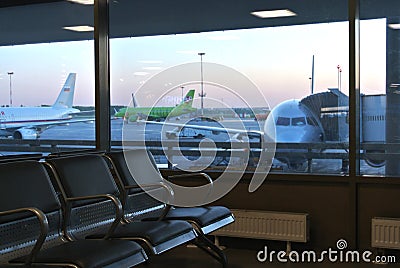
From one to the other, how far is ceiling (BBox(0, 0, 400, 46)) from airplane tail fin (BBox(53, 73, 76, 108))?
0.36m

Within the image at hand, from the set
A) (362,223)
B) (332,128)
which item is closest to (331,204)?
(362,223)

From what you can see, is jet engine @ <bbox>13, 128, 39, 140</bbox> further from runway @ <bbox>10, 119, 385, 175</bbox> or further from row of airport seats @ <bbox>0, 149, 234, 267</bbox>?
row of airport seats @ <bbox>0, 149, 234, 267</bbox>

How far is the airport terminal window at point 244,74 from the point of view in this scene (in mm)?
4465

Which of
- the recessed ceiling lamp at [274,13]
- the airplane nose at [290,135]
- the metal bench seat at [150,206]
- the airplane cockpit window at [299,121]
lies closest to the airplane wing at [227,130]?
the airplane nose at [290,135]

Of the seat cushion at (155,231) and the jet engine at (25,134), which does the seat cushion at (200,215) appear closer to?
the seat cushion at (155,231)

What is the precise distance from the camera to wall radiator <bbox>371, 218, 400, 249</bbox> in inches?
161

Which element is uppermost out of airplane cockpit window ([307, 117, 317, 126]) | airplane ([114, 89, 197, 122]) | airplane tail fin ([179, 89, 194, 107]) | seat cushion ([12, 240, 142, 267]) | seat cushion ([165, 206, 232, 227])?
airplane tail fin ([179, 89, 194, 107])

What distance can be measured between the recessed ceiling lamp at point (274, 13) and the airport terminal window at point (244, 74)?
36 mm

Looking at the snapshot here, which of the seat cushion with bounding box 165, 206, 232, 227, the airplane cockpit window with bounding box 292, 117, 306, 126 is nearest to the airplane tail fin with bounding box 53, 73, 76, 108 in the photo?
the seat cushion with bounding box 165, 206, 232, 227

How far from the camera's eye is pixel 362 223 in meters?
4.32

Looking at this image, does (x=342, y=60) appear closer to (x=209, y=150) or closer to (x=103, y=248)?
(x=209, y=150)

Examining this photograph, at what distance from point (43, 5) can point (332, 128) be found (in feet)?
9.42

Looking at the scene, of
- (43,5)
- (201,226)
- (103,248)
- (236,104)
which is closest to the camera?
(103,248)

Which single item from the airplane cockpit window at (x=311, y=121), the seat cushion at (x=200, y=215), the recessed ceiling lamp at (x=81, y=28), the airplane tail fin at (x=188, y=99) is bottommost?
the seat cushion at (x=200, y=215)
